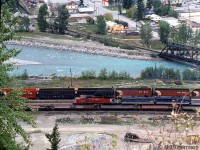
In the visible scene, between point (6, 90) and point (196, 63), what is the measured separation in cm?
2566

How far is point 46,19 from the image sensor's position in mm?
35125

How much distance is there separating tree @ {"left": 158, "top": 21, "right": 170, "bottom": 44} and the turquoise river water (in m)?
3.03

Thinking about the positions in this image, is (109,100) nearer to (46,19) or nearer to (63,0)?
(46,19)

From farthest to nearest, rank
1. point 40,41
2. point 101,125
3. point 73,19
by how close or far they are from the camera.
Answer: point 73,19, point 40,41, point 101,125

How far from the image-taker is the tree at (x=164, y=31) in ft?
104

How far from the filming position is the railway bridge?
2938cm

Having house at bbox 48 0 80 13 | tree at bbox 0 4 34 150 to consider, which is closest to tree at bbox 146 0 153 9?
house at bbox 48 0 80 13

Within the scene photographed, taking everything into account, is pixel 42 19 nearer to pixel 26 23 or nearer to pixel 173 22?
pixel 26 23

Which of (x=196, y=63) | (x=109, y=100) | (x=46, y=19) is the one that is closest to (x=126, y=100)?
(x=109, y=100)

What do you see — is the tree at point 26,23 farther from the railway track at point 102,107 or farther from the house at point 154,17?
the railway track at point 102,107

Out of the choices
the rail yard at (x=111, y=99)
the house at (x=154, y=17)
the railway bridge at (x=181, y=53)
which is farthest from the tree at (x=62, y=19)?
the rail yard at (x=111, y=99)

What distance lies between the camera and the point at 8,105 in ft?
12.5

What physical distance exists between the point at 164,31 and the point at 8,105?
28672 millimetres

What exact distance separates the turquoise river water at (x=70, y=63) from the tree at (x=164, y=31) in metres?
3.03
